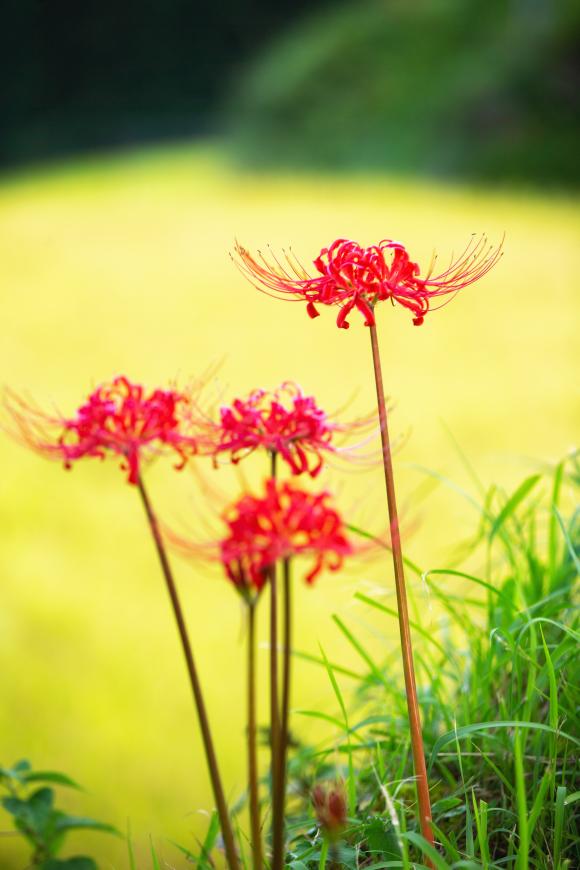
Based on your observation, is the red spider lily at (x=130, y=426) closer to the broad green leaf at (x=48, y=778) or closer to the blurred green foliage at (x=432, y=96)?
the broad green leaf at (x=48, y=778)

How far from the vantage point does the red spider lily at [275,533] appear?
57 cm

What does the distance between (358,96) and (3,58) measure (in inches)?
117

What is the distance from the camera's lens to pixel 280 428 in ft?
1.87

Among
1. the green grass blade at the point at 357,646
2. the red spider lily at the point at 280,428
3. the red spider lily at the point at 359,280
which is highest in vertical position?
the red spider lily at the point at 359,280

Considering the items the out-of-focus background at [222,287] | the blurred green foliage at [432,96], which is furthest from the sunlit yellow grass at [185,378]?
the blurred green foliage at [432,96]

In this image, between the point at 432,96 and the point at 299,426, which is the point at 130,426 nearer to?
the point at 299,426

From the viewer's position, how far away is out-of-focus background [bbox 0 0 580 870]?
6.22ft

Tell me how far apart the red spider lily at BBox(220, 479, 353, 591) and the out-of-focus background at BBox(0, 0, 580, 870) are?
41 mm

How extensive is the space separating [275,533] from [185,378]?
258cm

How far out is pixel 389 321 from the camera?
3.93 m

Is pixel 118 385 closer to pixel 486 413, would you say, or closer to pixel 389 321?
pixel 486 413

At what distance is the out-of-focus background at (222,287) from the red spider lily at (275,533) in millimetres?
41

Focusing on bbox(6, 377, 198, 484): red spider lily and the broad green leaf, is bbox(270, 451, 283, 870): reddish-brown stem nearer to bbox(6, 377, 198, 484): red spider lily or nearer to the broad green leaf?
bbox(6, 377, 198, 484): red spider lily

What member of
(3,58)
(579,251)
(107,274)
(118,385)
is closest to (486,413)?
(579,251)
